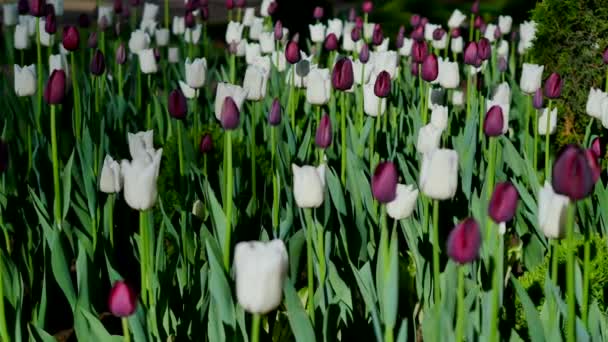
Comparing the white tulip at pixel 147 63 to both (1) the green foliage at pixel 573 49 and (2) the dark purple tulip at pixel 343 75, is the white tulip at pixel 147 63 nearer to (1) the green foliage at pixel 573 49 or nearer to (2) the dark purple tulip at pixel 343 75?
(2) the dark purple tulip at pixel 343 75

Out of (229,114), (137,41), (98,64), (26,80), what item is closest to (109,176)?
(229,114)

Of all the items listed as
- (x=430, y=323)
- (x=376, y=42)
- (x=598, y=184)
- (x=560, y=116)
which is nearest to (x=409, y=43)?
(x=376, y=42)

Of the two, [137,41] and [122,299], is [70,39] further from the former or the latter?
[122,299]

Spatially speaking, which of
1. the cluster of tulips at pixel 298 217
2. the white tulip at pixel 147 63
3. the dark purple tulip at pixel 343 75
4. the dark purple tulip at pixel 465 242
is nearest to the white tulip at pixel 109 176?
→ the cluster of tulips at pixel 298 217

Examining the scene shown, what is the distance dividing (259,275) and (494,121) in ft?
3.64

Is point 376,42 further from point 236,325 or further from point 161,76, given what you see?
point 236,325

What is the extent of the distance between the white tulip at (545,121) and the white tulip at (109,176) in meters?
1.53

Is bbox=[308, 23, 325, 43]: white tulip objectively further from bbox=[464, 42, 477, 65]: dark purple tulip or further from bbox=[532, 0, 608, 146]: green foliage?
bbox=[464, 42, 477, 65]: dark purple tulip

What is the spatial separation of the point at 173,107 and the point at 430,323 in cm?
109

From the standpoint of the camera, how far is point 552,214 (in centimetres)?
182

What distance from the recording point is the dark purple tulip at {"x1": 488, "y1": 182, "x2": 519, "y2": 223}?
5.62 ft

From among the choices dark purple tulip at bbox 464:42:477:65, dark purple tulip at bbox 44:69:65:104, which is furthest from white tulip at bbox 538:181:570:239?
dark purple tulip at bbox 464:42:477:65

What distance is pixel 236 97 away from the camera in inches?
104

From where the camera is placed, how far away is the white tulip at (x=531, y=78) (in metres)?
3.10
